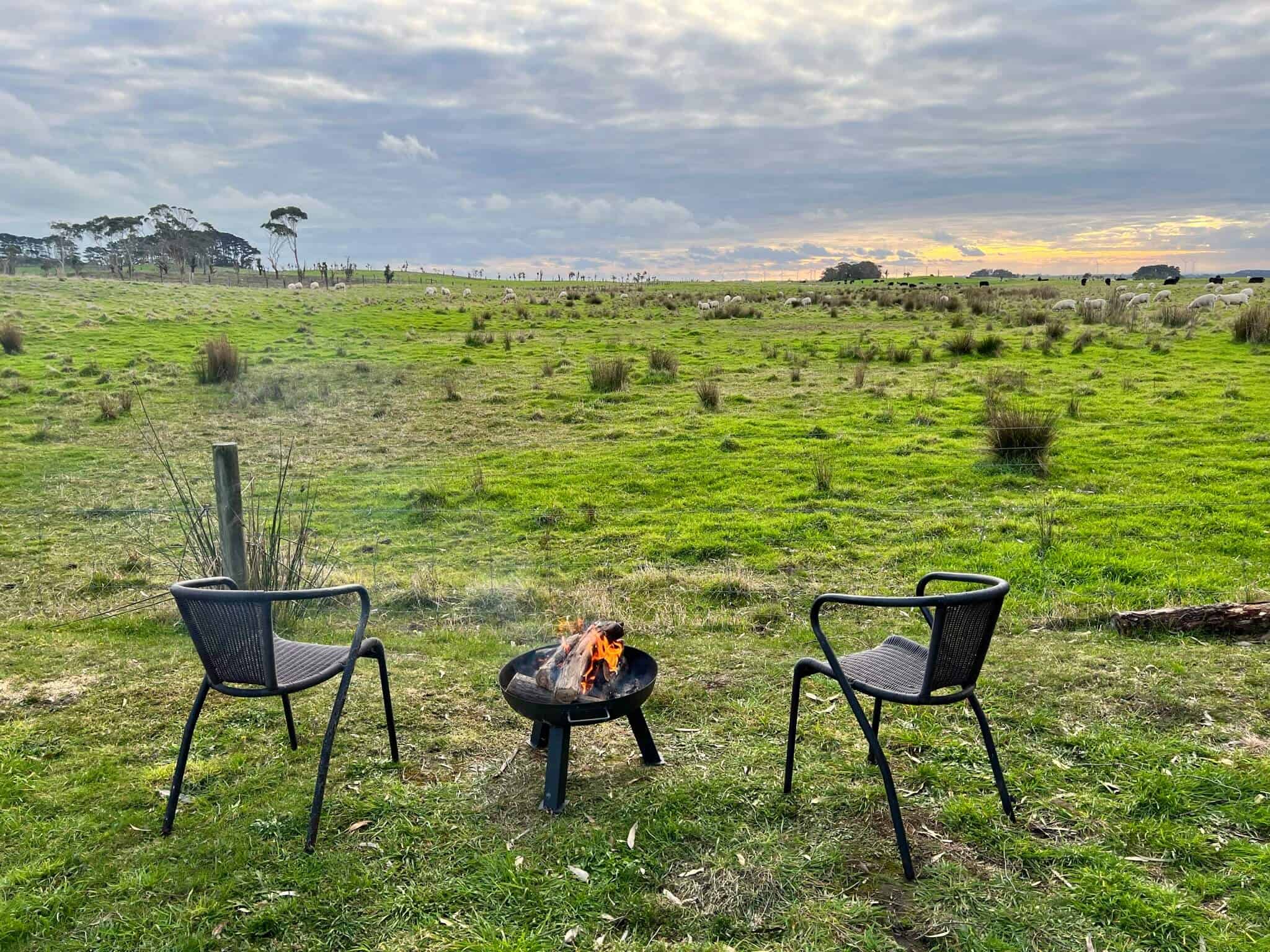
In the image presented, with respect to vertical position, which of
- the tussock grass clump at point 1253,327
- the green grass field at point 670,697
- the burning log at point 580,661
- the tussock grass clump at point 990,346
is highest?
the tussock grass clump at point 1253,327

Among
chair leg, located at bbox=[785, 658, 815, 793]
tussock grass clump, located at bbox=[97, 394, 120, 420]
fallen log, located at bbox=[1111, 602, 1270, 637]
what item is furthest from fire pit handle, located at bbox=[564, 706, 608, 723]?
tussock grass clump, located at bbox=[97, 394, 120, 420]

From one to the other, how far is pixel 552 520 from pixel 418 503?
2098mm

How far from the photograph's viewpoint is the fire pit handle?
12.7 feet

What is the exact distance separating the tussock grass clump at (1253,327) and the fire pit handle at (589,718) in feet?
82.6

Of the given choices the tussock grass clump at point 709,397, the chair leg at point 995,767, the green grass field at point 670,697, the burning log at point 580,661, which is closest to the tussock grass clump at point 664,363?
the tussock grass clump at point 709,397

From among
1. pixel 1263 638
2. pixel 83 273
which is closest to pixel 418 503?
pixel 1263 638

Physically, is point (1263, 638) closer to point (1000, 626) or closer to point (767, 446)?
point (1000, 626)

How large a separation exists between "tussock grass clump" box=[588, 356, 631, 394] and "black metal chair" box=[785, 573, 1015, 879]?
49.0ft

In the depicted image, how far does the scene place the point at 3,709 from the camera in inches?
202

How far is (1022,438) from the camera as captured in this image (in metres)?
12.1

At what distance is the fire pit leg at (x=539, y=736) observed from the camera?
14.8 ft

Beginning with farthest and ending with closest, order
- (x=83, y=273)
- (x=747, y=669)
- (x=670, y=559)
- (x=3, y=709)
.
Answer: (x=83, y=273) < (x=670, y=559) < (x=747, y=669) < (x=3, y=709)

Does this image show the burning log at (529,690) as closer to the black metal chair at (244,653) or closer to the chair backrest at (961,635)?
the black metal chair at (244,653)

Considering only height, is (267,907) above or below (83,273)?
below
